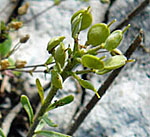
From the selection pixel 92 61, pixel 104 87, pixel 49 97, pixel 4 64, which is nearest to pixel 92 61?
pixel 92 61

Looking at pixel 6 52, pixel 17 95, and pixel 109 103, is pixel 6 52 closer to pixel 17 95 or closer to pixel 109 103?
pixel 17 95

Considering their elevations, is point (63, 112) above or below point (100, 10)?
below

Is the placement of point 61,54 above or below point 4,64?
above

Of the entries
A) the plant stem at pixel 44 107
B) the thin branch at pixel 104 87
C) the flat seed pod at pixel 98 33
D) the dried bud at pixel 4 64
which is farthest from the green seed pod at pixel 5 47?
the flat seed pod at pixel 98 33

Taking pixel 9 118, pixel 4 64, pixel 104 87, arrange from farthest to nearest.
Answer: pixel 9 118, pixel 4 64, pixel 104 87

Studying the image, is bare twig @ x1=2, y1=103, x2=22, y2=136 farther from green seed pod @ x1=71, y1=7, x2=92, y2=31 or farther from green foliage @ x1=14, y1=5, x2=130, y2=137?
green seed pod @ x1=71, y1=7, x2=92, y2=31

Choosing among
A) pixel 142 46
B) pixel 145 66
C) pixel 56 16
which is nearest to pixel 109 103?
pixel 145 66

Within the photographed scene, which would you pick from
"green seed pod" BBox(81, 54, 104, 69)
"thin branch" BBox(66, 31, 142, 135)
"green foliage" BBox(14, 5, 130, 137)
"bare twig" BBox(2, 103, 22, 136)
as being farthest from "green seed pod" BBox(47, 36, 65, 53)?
"bare twig" BBox(2, 103, 22, 136)

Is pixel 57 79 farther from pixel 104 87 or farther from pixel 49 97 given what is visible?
pixel 104 87

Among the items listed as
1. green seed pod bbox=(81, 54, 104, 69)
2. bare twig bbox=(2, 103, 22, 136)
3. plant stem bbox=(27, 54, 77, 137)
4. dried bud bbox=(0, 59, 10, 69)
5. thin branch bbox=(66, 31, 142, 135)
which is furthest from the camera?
bare twig bbox=(2, 103, 22, 136)
